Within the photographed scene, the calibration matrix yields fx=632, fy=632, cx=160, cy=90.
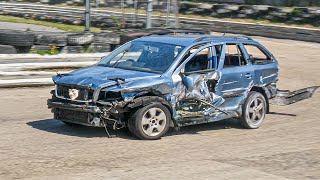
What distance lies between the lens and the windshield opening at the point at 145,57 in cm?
946

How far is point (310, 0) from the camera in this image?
39781mm

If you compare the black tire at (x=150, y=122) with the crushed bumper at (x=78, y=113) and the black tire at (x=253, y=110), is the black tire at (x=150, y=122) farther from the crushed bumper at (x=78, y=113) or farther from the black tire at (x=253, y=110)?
the black tire at (x=253, y=110)

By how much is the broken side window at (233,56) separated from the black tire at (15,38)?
7.49 meters

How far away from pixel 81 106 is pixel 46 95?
16.3ft

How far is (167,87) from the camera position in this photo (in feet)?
30.0

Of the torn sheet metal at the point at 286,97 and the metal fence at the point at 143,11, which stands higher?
the metal fence at the point at 143,11

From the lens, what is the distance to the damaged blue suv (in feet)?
28.8

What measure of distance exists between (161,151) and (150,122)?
2.32 feet

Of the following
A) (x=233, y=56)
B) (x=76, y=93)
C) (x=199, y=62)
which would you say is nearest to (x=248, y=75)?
(x=233, y=56)

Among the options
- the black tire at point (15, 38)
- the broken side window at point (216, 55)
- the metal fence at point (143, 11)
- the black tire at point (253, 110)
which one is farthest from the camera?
the metal fence at point (143, 11)

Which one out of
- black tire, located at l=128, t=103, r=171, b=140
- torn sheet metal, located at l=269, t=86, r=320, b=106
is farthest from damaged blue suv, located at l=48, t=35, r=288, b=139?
torn sheet metal, located at l=269, t=86, r=320, b=106

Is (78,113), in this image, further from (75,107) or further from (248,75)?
(248,75)

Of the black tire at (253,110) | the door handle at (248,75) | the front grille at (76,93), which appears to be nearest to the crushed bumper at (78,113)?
the front grille at (76,93)

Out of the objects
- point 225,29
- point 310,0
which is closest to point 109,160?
point 225,29
